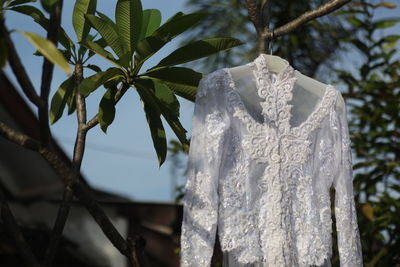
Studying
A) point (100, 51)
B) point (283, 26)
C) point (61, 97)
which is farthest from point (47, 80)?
point (283, 26)

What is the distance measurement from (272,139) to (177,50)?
1.68 ft

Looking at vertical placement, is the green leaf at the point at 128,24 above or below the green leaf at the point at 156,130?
above

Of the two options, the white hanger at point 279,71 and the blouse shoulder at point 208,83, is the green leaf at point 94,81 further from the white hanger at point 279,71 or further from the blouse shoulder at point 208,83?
the white hanger at point 279,71

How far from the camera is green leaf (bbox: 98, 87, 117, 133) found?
1.98m

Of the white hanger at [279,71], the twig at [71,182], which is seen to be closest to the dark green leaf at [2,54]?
the twig at [71,182]

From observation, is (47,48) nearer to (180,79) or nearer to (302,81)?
(180,79)

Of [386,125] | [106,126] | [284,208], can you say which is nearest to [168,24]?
[106,126]

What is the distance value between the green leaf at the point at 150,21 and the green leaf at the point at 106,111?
23 centimetres

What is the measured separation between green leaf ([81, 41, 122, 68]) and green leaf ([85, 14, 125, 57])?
2 centimetres

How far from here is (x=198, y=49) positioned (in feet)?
6.59

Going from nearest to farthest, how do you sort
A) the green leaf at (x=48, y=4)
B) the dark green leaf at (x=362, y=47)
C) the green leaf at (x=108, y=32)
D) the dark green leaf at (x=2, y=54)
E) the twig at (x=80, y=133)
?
the dark green leaf at (x=2, y=54) → the green leaf at (x=48, y=4) → the twig at (x=80, y=133) → the green leaf at (x=108, y=32) → the dark green leaf at (x=362, y=47)

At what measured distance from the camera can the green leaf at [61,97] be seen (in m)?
2.09

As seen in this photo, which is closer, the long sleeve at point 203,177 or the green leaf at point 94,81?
the green leaf at point 94,81

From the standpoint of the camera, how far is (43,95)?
1.47 metres
